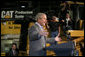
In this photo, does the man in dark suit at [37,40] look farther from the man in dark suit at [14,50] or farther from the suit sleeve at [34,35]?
the man in dark suit at [14,50]

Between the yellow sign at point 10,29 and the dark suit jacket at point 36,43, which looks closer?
the dark suit jacket at point 36,43

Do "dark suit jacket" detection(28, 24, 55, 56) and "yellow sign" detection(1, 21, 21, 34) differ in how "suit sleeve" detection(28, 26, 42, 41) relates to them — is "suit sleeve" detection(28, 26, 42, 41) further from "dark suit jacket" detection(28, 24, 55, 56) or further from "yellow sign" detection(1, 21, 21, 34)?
"yellow sign" detection(1, 21, 21, 34)

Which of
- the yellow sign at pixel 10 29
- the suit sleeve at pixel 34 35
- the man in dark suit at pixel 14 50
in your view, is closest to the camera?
the suit sleeve at pixel 34 35

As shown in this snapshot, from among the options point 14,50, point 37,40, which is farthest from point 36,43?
point 14,50

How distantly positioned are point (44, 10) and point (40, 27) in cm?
314

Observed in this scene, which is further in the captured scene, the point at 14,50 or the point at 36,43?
the point at 14,50

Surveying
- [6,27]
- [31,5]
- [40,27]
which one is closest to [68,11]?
[31,5]

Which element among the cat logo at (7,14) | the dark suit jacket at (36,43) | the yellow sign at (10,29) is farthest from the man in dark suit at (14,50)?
the dark suit jacket at (36,43)

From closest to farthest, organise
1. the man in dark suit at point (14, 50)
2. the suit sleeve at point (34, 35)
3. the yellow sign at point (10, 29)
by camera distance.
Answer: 1. the suit sleeve at point (34, 35)
2. the man in dark suit at point (14, 50)
3. the yellow sign at point (10, 29)

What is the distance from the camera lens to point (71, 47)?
239 cm

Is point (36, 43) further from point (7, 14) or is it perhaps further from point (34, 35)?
point (7, 14)

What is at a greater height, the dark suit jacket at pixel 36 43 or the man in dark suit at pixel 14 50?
the dark suit jacket at pixel 36 43

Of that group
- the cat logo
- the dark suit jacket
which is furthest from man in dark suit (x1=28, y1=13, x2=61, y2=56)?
the cat logo

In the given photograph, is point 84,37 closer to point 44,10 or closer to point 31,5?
point 44,10
